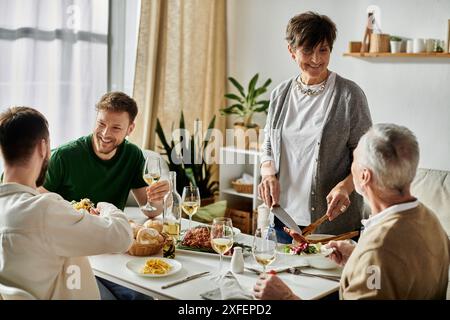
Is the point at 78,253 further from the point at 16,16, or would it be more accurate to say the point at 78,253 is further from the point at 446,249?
the point at 16,16

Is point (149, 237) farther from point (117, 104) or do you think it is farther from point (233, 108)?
point (233, 108)

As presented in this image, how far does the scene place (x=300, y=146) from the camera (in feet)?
9.00

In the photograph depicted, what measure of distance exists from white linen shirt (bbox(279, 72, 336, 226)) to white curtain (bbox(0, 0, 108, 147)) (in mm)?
1905

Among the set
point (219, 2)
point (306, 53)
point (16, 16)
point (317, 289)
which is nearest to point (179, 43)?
point (219, 2)

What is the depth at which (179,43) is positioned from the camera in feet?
15.8

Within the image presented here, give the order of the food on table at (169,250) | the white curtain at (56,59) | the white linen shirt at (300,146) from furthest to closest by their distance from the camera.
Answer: the white curtain at (56,59) → the white linen shirt at (300,146) → the food on table at (169,250)

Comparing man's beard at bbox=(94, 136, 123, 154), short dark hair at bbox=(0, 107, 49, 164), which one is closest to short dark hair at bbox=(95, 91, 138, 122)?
man's beard at bbox=(94, 136, 123, 154)

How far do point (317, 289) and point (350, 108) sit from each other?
3.21ft

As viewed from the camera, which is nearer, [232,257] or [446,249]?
[446,249]

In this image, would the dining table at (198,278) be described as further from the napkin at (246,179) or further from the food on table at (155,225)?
the napkin at (246,179)

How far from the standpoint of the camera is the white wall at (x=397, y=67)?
4.00 meters

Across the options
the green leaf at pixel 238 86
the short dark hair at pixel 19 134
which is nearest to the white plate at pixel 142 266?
the short dark hair at pixel 19 134

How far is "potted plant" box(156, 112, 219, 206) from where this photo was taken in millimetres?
4480

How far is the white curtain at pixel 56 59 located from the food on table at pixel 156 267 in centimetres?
211
